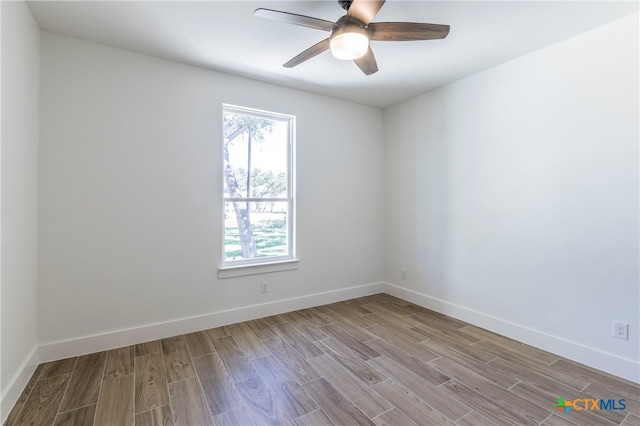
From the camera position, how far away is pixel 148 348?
8.15 ft

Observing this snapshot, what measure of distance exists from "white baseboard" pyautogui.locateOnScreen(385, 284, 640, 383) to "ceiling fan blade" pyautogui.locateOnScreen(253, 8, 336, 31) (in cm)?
294

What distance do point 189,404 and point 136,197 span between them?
1.74 meters

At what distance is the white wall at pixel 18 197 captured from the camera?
168cm

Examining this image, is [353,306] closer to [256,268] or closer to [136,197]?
[256,268]

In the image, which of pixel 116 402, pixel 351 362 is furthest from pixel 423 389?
pixel 116 402

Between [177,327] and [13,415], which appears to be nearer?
[13,415]

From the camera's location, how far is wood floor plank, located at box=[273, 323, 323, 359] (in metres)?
2.43

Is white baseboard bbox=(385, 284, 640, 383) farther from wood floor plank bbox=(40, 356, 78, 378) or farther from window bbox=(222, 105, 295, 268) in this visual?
wood floor plank bbox=(40, 356, 78, 378)

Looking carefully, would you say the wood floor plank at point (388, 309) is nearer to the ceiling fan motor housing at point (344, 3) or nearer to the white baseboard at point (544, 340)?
the white baseboard at point (544, 340)

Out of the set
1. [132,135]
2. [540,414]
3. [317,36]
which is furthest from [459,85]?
[132,135]

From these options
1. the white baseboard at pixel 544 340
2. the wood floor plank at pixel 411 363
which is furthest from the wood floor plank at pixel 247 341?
the white baseboard at pixel 544 340

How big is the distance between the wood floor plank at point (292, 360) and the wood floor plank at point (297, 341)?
4 cm

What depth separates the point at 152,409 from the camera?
68.5 inches

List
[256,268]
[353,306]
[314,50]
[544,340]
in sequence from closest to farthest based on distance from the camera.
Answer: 1. [314,50]
2. [544,340]
3. [256,268]
4. [353,306]
